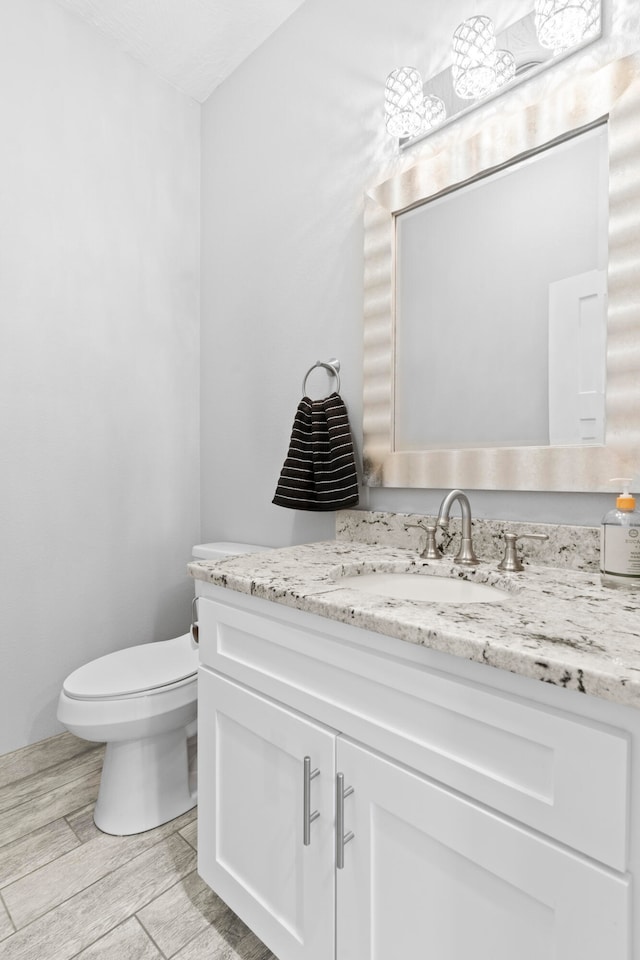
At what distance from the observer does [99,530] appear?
193 centimetres

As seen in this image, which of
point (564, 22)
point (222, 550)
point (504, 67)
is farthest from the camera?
point (222, 550)

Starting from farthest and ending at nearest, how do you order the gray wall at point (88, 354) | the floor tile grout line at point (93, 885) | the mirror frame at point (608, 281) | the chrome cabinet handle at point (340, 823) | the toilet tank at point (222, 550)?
the toilet tank at point (222, 550) < the gray wall at point (88, 354) < the floor tile grout line at point (93, 885) < the mirror frame at point (608, 281) < the chrome cabinet handle at point (340, 823)

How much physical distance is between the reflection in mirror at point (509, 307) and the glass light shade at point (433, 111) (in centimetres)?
21

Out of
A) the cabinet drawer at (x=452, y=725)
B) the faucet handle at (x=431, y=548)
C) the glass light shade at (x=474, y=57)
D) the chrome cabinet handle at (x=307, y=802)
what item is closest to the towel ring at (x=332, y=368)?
the faucet handle at (x=431, y=548)

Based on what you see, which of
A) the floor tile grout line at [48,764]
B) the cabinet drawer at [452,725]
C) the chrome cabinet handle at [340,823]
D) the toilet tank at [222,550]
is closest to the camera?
the cabinet drawer at [452,725]

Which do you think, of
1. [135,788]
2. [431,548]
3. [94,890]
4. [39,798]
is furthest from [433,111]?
[39,798]

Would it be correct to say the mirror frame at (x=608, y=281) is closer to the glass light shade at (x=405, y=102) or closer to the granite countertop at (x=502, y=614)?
the glass light shade at (x=405, y=102)

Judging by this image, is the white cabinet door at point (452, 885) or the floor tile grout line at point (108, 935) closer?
the white cabinet door at point (452, 885)

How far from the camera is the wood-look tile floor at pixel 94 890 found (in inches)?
41.7

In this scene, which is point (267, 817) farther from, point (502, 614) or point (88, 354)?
point (88, 354)

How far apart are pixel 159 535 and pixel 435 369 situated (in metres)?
1.36

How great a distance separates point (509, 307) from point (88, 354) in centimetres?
151

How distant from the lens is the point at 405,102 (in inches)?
52.6

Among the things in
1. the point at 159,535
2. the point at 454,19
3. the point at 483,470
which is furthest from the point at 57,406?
the point at 454,19
